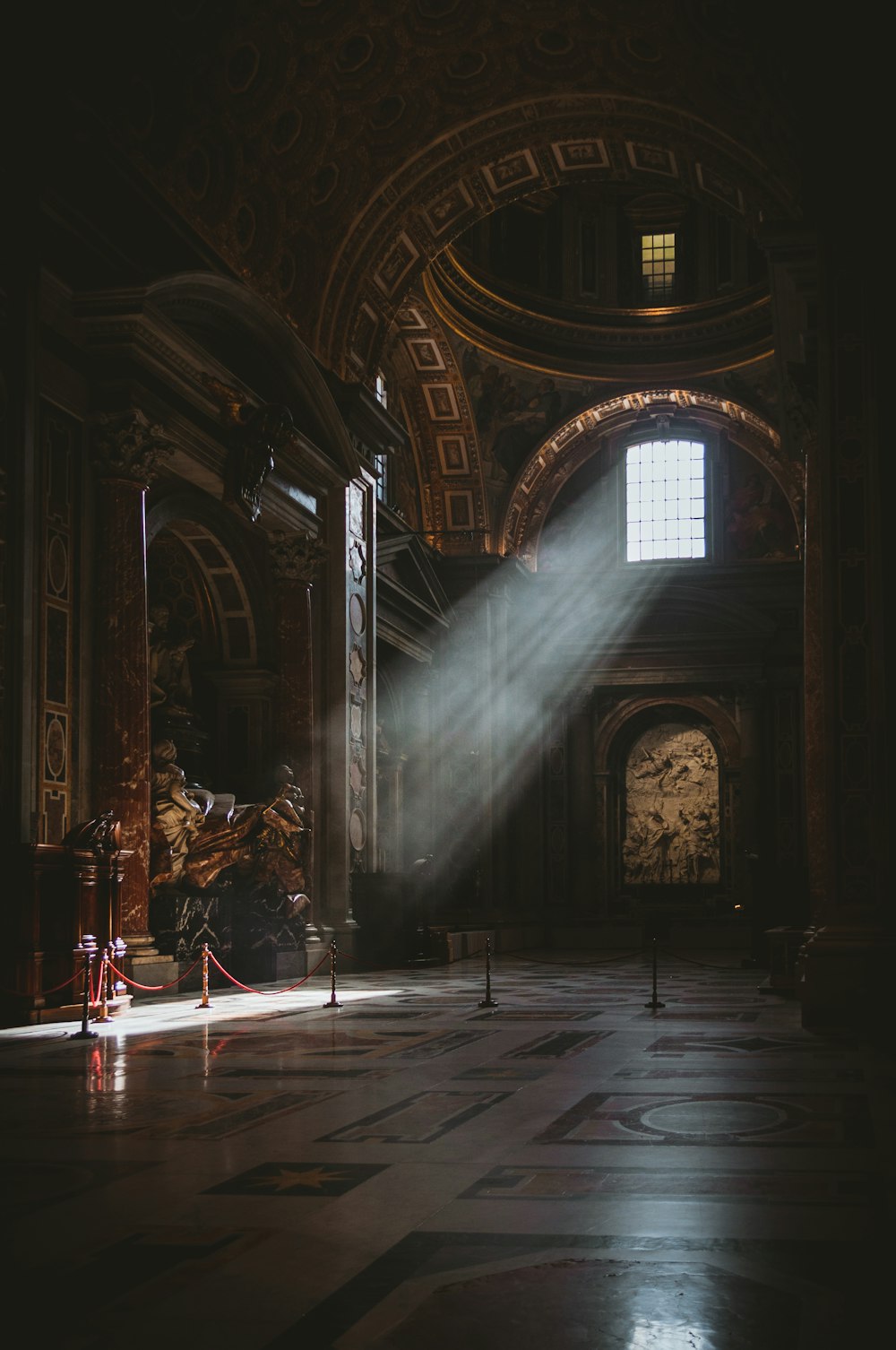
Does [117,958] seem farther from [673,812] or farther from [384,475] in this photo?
[673,812]

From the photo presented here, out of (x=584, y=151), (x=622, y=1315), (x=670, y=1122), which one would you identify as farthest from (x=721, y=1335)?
(x=584, y=151)

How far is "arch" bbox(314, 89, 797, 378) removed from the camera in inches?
822

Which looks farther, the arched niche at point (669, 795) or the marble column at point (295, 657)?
the arched niche at point (669, 795)

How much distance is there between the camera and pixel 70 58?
556 inches

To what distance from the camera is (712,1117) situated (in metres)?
6.66

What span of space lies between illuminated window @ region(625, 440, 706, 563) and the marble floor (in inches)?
895

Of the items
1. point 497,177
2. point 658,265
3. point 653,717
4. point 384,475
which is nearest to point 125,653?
point 497,177

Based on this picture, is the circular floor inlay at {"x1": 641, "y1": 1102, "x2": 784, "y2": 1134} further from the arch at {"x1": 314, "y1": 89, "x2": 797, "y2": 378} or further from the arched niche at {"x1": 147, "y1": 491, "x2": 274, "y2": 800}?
the arch at {"x1": 314, "y1": 89, "x2": 797, "y2": 378}

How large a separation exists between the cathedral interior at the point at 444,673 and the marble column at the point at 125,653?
0.05m

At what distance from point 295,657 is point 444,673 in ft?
32.2

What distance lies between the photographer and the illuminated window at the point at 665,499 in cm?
3219

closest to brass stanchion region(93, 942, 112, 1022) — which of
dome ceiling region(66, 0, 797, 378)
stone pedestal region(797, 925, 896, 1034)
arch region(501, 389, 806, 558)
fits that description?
stone pedestal region(797, 925, 896, 1034)

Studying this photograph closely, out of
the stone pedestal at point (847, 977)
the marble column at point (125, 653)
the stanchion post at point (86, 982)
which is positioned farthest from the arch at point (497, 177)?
the stone pedestal at point (847, 977)

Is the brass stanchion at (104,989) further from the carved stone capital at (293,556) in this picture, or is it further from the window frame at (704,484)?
the window frame at (704,484)
